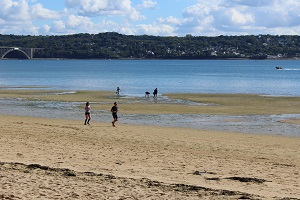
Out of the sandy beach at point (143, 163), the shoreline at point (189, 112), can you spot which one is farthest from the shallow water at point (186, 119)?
the sandy beach at point (143, 163)

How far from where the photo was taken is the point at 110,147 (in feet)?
70.5

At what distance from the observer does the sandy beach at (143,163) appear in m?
13.4

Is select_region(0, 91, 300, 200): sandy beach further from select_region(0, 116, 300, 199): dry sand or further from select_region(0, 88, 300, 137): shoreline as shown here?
select_region(0, 88, 300, 137): shoreline

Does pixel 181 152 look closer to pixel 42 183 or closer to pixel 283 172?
pixel 283 172

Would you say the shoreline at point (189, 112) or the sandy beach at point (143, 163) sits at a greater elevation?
the sandy beach at point (143, 163)

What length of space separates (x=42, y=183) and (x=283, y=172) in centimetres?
724

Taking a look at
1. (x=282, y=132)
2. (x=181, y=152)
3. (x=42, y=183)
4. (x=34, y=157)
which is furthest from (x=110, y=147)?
(x=282, y=132)

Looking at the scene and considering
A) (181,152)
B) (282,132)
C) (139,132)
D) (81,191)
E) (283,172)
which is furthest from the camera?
(282,132)

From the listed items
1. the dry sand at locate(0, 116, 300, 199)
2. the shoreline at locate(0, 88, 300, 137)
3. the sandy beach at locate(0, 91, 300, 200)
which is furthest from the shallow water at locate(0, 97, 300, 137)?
the dry sand at locate(0, 116, 300, 199)

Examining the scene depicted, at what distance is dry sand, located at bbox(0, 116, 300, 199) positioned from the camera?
1337cm

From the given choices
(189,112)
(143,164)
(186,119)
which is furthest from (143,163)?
(189,112)

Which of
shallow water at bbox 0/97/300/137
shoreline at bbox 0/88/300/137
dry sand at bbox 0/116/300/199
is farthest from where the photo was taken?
shoreline at bbox 0/88/300/137

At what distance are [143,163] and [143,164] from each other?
188mm

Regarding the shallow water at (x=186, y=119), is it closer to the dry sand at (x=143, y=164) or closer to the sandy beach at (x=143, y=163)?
the sandy beach at (x=143, y=163)
